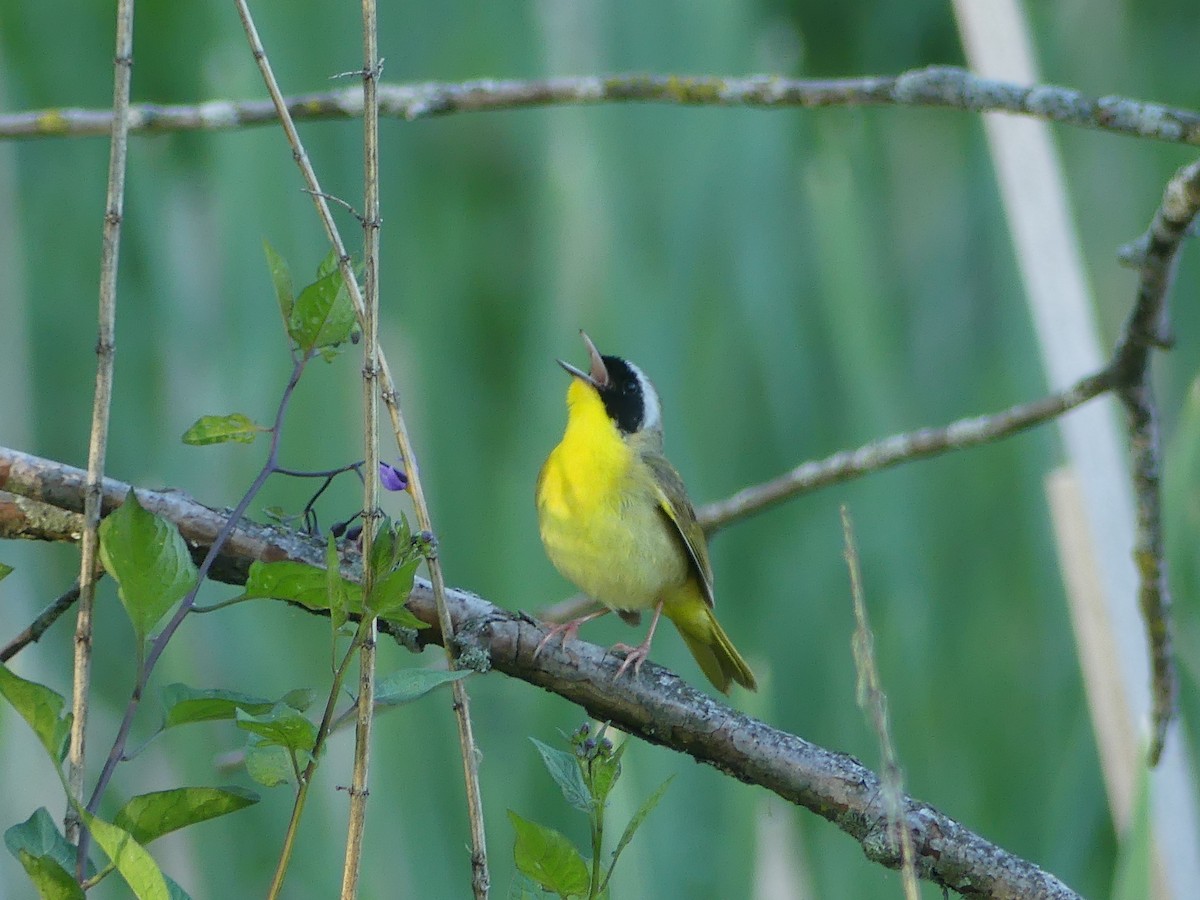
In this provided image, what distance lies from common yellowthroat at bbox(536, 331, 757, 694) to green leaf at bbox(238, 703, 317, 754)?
90 centimetres

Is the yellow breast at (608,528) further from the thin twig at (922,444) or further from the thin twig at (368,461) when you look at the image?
the thin twig at (368,461)

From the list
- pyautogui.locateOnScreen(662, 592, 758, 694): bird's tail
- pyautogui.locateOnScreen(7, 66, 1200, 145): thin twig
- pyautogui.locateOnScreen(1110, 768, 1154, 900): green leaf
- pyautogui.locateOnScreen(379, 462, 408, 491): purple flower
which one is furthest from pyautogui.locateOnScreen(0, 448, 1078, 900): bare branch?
pyautogui.locateOnScreen(662, 592, 758, 694): bird's tail

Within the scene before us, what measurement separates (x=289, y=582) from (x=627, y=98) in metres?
0.81

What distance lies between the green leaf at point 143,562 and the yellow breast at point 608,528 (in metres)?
0.93

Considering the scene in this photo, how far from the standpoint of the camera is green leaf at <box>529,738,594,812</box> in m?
0.61

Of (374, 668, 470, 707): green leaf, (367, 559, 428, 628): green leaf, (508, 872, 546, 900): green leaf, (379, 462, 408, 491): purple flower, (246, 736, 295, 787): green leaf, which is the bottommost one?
(508, 872, 546, 900): green leaf

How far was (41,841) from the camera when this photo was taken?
0.52 m

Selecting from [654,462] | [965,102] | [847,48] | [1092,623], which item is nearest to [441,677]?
[965,102]

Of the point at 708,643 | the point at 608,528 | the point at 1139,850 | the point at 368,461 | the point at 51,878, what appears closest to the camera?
the point at 51,878

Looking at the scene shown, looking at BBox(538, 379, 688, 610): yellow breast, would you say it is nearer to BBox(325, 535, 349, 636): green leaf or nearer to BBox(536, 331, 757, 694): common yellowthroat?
BBox(536, 331, 757, 694): common yellowthroat

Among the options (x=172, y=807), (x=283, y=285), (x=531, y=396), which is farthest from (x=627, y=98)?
(x=172, y=807)

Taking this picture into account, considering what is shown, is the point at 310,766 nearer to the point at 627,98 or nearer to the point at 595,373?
the point at 627,98

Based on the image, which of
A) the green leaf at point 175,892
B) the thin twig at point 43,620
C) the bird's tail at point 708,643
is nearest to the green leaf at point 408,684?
the green leaf at point 175,892

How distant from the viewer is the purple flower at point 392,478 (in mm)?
766
